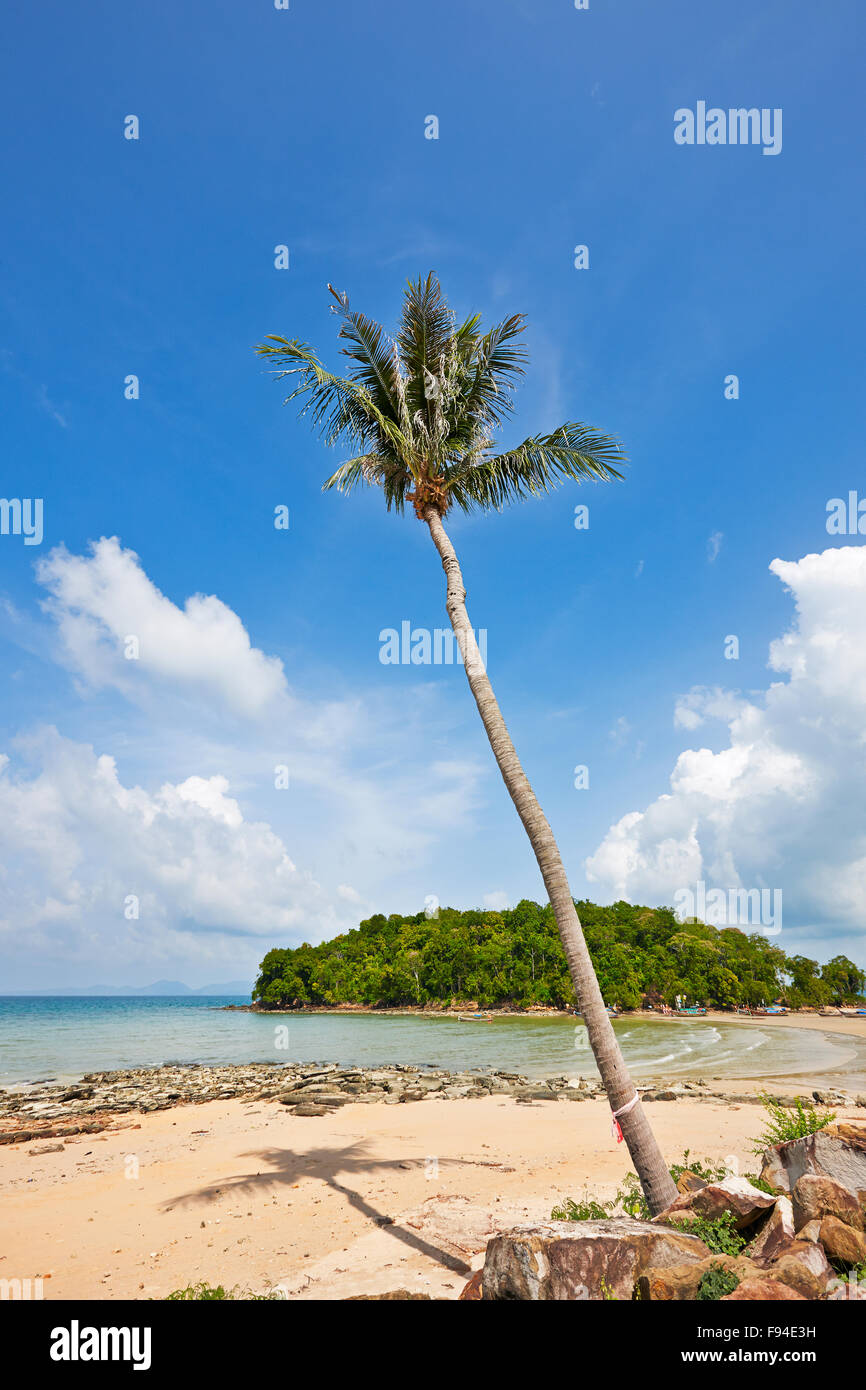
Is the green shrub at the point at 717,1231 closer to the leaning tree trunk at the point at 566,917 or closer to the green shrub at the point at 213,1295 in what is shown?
the leaning tree trunk at the point at 566,917

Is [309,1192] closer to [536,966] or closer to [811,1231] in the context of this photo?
[811,1231]

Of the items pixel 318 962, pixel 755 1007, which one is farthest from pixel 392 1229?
pixel 318 962

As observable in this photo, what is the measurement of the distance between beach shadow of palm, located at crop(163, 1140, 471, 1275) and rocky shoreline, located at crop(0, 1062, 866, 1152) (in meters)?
5.78

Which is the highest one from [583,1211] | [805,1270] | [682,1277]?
[805,1270]

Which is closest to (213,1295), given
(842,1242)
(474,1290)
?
(474,1290)

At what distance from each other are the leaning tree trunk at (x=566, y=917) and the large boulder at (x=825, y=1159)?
3.65 ft

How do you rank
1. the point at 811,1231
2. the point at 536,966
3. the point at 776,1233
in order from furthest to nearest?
1. the point at 536,966
2. the point at 776,1233
3. the point at 811,1231

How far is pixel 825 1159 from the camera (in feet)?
21.0

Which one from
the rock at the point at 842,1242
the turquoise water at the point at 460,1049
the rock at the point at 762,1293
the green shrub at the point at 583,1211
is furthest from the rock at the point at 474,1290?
the turquoise water at the point at 460,1049

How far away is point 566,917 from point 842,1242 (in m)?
3.57

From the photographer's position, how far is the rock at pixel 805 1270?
4.63 m
